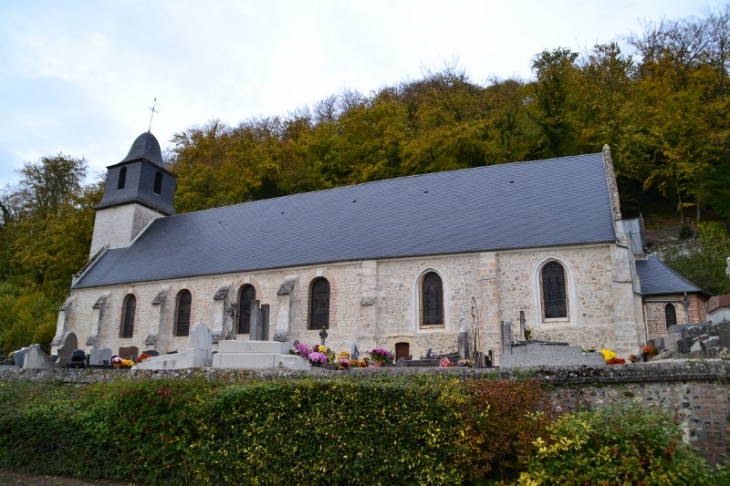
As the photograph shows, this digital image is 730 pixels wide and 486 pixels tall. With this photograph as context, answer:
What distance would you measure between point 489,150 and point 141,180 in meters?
17.8

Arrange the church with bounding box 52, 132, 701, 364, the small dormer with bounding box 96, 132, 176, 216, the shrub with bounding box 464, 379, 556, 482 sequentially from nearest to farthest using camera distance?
the shrub with bounding box 464, 379, 556, 482 < the church with bounding box 52, 132, 701, 364 < the small dormer with bounding box 96, 132, 176, 216

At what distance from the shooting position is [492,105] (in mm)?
33688

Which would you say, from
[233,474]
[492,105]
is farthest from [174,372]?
[492,105]

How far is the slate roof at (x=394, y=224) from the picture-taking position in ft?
57.7

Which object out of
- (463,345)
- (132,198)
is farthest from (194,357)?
(132,198)

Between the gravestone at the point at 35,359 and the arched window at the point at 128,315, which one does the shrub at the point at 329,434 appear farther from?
the arched window at the point at 128,315

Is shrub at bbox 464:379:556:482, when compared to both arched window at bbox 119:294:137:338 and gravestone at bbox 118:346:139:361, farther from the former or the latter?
arched window at bbox 119:294:137:338

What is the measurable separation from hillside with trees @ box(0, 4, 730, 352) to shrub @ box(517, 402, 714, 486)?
59.9 ft

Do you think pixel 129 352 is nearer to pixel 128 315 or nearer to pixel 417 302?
pixel 128 315

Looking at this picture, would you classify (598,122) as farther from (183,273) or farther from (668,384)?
(668,384)

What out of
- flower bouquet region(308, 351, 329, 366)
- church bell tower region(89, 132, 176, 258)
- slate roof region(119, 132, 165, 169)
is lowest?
flower bouquet region(308, 351, 329, 366)

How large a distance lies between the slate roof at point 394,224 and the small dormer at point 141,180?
2.79 metres

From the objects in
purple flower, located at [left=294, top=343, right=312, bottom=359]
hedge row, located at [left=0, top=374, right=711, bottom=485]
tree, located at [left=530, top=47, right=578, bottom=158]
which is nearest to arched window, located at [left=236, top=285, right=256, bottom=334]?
purple flower, located at [left=294, top=343, right=312, bottom=359]

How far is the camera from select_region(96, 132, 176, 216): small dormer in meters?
27.4
